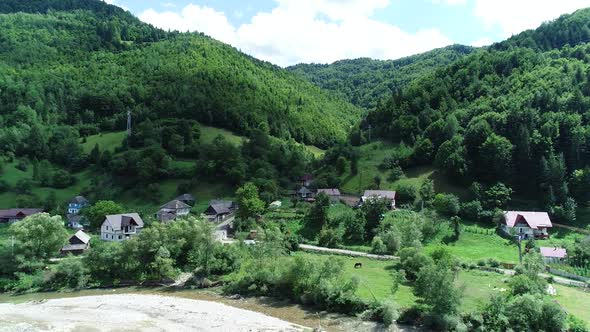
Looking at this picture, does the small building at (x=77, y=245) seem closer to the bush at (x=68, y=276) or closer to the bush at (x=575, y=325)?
the bush at (x=68, y=276)

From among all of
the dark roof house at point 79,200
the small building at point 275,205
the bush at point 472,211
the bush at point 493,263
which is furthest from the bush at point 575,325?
the dark roof house at point 79,200

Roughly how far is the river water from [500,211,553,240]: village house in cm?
3323

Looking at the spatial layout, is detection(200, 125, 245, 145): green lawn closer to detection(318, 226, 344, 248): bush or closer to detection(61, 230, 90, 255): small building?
detection(61, 230, 90, 255): small building

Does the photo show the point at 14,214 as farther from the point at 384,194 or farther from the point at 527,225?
the point at 527,225

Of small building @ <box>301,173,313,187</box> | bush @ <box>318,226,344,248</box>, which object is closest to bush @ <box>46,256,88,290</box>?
bush @ <box>318,226,344,248</box>

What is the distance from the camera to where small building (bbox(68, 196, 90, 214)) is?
80000mm

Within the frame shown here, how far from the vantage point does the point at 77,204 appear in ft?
267

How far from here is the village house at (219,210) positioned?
2938 inches

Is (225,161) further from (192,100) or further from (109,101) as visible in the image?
(109,101)

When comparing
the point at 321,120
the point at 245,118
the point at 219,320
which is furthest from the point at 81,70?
the point at 219,320

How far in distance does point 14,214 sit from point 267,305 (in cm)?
5466

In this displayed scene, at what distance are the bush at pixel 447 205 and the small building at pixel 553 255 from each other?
14.7 m

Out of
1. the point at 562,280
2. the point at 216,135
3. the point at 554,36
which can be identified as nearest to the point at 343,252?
the point at 562,280

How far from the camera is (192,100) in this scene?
412 feet
